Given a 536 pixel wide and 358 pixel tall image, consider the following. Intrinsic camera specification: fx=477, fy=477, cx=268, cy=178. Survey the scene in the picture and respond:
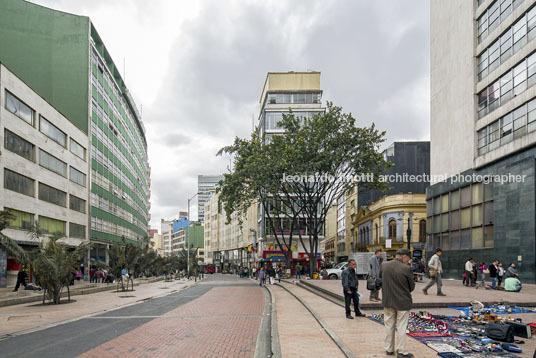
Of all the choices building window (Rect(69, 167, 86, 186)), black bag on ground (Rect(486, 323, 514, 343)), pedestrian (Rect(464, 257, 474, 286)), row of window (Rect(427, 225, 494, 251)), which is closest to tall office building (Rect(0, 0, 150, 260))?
building window (Rect(69, 167, 86, 186))

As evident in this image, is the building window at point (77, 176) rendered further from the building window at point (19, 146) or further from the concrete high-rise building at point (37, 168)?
the building window at point (19, 146)

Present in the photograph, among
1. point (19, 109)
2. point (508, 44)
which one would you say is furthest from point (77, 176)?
point (508, 44)

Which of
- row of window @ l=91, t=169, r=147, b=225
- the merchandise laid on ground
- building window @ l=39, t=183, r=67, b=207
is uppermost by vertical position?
row of window @ l=91, t=169, r=147, b=225

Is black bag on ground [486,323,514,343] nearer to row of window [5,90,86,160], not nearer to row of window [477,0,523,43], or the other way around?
row of window [477,0,523,43]

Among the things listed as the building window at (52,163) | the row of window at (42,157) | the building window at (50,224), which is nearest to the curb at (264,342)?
the row of window at (42,157)

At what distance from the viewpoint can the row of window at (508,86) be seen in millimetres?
25984

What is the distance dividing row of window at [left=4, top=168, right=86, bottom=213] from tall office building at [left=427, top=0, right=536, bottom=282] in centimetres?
3064

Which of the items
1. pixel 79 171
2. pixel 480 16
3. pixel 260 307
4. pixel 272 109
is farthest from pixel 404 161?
pixel 260 307

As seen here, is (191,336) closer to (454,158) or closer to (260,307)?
(260,307)

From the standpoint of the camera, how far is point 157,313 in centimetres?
1580

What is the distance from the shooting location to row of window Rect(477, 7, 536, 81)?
2605 centimetres

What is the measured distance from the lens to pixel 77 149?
45688mm

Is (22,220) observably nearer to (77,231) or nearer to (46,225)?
(46,225)

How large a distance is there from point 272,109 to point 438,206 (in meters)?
35.5
